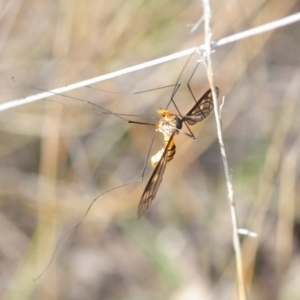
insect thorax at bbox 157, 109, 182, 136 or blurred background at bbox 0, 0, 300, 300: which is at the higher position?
blurred background at bbox 0, 0, 300, 300

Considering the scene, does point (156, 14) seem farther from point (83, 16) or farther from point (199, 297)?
point (199, 297)

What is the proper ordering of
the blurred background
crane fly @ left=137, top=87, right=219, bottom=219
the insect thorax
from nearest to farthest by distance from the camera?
crane fly @ left=137, top=87, right=219, bottom=219
the insect thorax
the blurred background

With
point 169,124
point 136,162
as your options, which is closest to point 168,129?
point 169,124

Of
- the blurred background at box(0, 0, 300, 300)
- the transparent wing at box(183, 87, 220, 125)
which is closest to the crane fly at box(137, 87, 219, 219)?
the transparent wing at box(183, 87, 220, 125)

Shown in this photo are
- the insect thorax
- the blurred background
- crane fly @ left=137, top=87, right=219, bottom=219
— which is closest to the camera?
crane fly @ left=137, top=87, right=219, bottom=219

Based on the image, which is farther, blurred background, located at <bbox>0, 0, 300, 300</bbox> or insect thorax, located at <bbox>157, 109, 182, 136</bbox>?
blurred background, located at <bbox>0, 0, 300, 300</bbox>

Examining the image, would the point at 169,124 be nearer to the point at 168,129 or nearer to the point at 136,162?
the point at 168,129

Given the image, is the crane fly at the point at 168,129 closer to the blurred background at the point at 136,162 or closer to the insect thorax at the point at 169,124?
the insect thorax at the point at 169,124

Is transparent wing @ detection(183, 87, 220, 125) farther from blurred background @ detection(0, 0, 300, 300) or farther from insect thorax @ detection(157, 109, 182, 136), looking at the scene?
blurred background @ detection(0, 0, 300, 300)

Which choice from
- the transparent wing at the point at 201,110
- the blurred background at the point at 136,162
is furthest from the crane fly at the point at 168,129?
the blurred background at the point at 136,162
